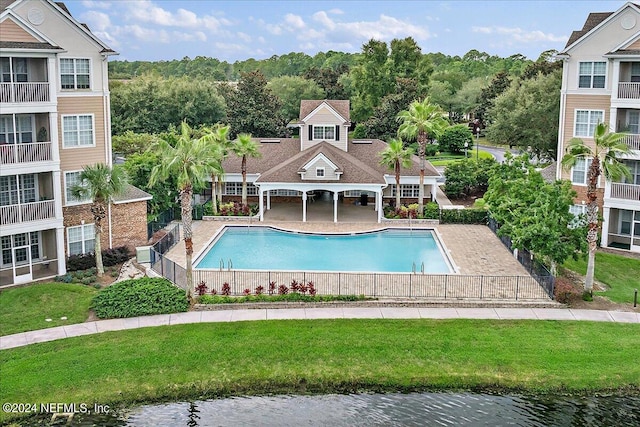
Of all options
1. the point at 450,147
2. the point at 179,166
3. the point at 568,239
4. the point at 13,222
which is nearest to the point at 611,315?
the point at 568,239

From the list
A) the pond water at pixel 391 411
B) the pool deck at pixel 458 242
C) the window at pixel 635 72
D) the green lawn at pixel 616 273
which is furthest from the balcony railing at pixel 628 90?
the pond water at pixel 391 411

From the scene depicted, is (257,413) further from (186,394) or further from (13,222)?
(13,222)

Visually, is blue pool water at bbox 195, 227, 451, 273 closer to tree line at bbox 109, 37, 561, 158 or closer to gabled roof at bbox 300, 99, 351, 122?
gabled roof at bbox 300, 99, 351, 122

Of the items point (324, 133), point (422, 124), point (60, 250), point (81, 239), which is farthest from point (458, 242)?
point (60, 250)

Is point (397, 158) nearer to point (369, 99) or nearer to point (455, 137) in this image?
point (455, 137)

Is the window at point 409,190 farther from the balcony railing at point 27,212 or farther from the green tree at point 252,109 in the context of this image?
the green tree at point 252,109

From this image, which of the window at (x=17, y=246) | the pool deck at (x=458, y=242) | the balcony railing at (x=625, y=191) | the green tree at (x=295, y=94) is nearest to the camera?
the window at (x=17, y=246)
